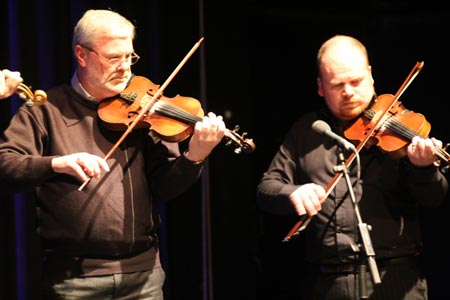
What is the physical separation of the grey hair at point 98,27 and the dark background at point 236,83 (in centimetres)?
67

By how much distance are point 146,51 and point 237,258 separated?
3.59ft

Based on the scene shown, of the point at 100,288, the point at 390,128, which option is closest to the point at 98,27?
the point at 100,288

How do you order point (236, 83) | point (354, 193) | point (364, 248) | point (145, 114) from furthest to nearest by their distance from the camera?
point (236, 83), point (354, 193), point (145, 114), point (364, 248)

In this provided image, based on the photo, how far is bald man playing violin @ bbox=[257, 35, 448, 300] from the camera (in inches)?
106

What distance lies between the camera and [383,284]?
272 centimetres

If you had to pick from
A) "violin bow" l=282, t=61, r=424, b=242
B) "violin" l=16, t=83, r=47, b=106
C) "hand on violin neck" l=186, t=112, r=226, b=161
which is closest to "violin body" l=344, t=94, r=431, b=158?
"violin bow" l=282, t=61, r=424, b=242

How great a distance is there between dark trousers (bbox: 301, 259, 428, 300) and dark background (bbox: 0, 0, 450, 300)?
3.36 feet

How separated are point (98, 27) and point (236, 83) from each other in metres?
1.26

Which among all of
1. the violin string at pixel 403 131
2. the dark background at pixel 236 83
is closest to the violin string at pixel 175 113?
the violin string at pixel 403 131

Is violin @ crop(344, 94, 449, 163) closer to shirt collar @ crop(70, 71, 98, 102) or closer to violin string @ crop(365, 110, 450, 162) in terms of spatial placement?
violin string @ crop(365, 110, 450, 162)

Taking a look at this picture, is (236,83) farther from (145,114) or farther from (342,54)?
(145,114)

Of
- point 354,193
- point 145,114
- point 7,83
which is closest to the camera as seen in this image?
point 7,83

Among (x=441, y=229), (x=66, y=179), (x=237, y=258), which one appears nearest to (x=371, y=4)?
(x=441, y=229)

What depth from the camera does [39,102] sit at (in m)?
2.43
